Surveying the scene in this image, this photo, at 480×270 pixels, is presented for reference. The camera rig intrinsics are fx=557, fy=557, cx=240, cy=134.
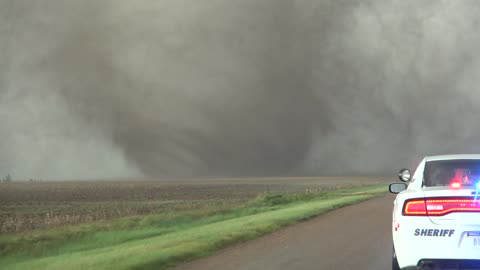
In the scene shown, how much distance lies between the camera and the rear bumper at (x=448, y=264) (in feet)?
24.1

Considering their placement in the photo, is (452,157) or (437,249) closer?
→ (437,249)

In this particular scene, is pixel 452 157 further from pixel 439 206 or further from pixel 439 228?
pixel 439 228

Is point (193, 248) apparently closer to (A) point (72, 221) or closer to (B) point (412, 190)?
(B) point (412, 190)

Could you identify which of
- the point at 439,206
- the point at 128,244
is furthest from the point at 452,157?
the point at 128,244

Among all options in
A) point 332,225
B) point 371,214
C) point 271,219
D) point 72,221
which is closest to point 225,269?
point 332,225

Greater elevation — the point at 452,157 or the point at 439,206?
the point at 452,157

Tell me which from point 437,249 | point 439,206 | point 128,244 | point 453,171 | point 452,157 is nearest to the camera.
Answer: point 437,249

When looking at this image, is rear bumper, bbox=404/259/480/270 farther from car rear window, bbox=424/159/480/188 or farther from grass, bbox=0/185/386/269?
grass, bbox=0/185/386/269

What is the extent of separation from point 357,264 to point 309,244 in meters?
3.65

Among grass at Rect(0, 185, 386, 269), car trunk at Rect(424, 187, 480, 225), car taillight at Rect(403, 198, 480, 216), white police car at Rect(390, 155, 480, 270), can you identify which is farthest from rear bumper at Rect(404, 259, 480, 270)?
grass at Rect(0, 185, 386, 269)

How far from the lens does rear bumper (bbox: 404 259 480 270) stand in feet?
24.1

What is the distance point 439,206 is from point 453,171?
2.29 meters

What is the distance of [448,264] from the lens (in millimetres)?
7438

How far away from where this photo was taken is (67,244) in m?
22.6
